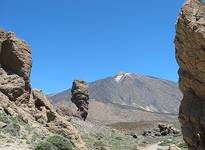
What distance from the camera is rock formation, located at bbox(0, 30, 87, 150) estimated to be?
2691cm

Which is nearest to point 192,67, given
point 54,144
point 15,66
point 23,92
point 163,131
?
point 54,144

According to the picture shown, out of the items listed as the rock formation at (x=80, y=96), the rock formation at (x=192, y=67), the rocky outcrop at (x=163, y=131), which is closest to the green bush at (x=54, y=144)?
the rock formation at (x=192, y=67)

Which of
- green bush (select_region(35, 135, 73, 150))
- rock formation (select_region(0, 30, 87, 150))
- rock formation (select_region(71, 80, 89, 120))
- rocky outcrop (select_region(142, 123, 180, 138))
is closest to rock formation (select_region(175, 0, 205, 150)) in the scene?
green bush (select_region(35, 135, 73, 150))

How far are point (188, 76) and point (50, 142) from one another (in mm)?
11373

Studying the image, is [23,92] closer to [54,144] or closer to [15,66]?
[15,66]

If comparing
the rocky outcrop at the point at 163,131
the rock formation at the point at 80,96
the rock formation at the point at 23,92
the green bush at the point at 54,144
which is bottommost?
the rocky outcrop at the point at 163,131

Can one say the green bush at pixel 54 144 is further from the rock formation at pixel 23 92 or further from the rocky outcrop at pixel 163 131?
the rocky outcrop at pixel 163 131

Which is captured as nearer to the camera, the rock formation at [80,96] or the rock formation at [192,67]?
the rock formation at [192,67]

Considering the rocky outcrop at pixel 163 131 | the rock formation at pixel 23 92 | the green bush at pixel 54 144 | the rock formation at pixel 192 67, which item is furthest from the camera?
the rocky outcrop at pixel 163 131

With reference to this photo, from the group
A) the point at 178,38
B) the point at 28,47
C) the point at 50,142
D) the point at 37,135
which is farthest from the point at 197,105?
the point at 28,47

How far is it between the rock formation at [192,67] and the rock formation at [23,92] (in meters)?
13.6

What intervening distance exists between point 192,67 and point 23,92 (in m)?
16.0

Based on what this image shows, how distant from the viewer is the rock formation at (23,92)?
26906 mm

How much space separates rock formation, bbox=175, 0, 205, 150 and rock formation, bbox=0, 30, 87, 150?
13.6 meters
